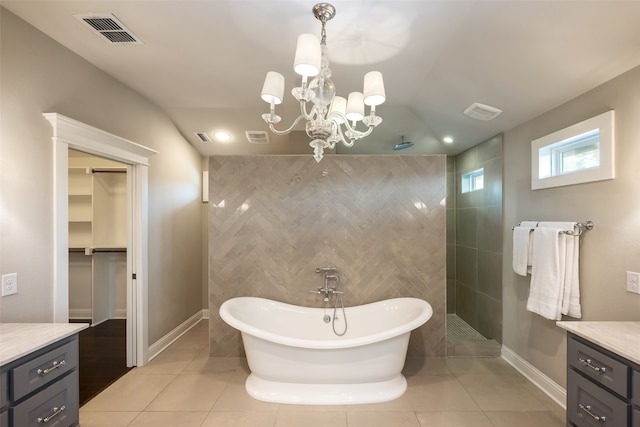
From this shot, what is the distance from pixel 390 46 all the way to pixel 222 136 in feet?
8.00

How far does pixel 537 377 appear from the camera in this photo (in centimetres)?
252

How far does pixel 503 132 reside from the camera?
306 centimetres

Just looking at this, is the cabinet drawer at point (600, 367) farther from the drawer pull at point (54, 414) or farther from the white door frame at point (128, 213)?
the white door frame at point (128, 213)

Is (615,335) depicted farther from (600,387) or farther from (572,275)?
(572,275)

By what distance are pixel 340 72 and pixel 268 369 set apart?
2562 mm

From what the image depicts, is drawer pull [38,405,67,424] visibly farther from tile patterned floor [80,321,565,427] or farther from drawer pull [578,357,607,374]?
drawer pull [578,357,607,374]

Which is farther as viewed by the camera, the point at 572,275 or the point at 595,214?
the point at 572,275

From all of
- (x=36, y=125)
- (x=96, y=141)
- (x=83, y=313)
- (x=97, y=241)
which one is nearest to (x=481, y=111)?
(x=96, y=141)

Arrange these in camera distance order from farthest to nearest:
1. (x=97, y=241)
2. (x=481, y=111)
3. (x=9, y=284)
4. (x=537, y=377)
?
(x=97, y=241), (x=481, y=111), (x=537, y=377), (x=9, y=284)

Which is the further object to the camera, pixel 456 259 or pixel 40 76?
pixel 456 259

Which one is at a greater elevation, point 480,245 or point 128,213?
point 128,213

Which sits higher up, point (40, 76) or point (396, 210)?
point (40, 76)

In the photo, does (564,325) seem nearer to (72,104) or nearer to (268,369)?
(268,369)

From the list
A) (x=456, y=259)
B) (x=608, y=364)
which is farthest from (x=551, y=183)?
(x=456, y=259)
